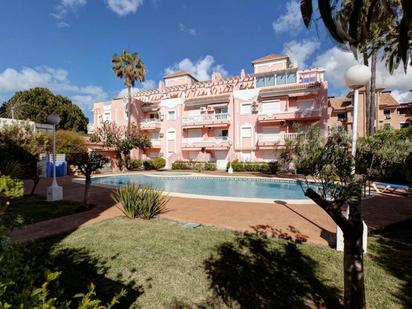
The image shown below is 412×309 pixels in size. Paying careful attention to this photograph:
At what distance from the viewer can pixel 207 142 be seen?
34.0 metres

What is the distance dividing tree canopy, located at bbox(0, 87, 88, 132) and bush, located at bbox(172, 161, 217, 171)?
2517cm

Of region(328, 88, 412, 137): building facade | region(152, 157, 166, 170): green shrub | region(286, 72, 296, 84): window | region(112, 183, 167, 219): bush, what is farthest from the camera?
region(328, 88, 412, 137): building facade

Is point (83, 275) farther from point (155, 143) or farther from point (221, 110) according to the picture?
point (155, 143)

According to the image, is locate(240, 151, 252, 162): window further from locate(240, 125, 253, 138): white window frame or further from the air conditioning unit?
the air conditioning unit

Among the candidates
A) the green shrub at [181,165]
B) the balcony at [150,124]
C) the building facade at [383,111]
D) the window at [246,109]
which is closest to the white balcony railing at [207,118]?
the window at [246,109]

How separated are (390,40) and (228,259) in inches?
210

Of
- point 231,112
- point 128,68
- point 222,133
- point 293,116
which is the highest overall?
point 128,68

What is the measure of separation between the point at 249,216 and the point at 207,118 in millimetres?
26010

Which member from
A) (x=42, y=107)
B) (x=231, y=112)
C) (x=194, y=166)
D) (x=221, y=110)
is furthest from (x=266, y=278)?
(x=42, y=107)

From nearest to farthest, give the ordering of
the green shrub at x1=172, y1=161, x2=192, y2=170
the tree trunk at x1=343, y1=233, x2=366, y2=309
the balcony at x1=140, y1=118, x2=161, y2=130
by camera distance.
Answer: the tree trunk at x1=343, y1=233, x2=366, y2=309, the green shrub at x1=172, y1=161, x2=192, y2=170, the balcony at x1=140, y1=118, x2=161, y2=130

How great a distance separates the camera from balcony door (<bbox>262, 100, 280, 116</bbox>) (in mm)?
30453

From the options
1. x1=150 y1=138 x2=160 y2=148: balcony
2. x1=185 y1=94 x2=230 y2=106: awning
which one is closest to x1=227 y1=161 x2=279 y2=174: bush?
x1=185 y1=94 x2=230 y2=106: awning

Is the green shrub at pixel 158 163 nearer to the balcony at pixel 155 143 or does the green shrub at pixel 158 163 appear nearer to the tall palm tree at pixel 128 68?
the balcony at pixel 155 143

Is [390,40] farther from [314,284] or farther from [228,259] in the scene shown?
[228,259]
